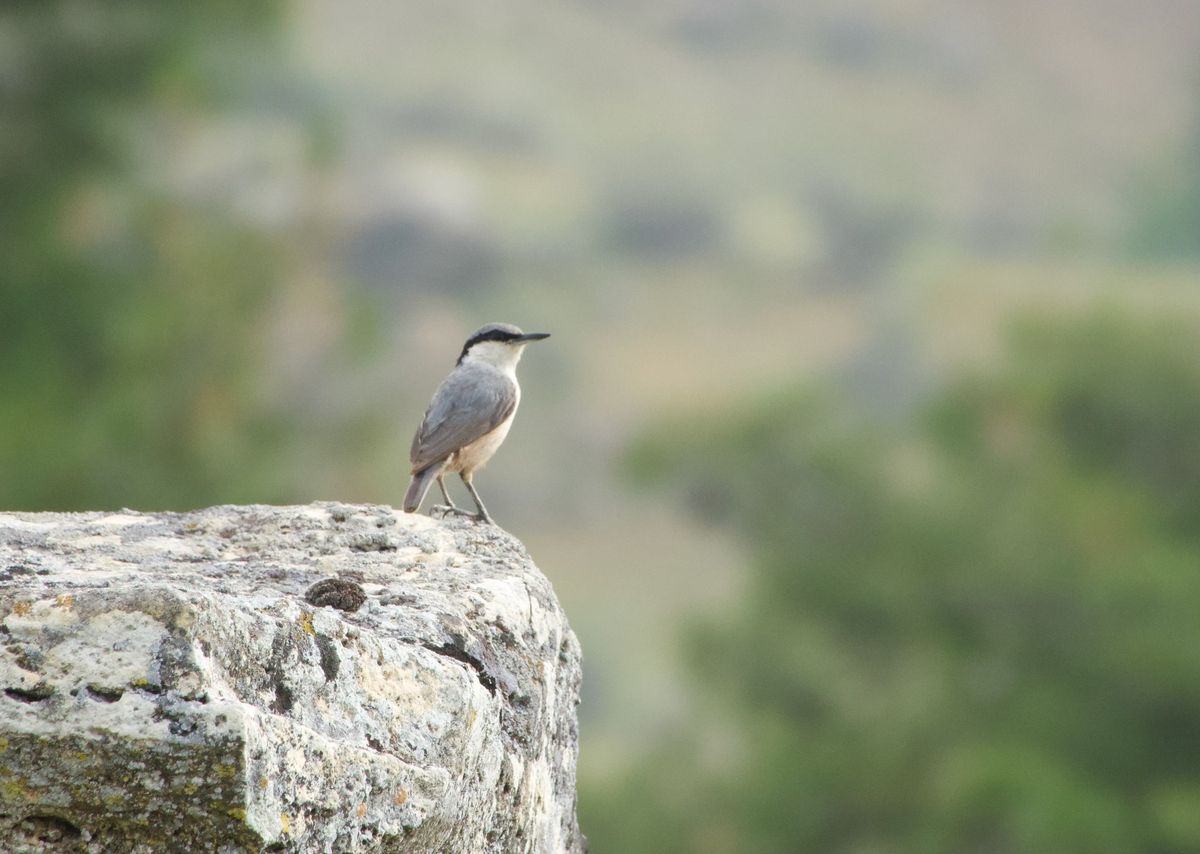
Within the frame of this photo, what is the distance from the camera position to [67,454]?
453 inches

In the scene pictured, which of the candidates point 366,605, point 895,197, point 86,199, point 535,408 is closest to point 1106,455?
point 86,199

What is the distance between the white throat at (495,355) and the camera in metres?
6.93

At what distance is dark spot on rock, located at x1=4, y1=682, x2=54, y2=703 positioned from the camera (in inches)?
102

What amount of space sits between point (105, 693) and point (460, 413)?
3.69 meters

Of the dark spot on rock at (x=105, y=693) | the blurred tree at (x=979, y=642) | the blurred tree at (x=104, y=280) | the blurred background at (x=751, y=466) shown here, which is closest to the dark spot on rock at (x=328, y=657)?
the dark spot on rock at (x=105, y=693)

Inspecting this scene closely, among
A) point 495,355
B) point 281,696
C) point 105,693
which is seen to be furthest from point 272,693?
point 495,355

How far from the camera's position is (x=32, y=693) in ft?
8.54

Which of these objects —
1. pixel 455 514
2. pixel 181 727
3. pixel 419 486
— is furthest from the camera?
pixel 419 486

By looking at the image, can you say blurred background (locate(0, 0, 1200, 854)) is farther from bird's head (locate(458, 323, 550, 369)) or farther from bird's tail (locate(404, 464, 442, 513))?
bird's tail (locate(404, 464, 442, 513))

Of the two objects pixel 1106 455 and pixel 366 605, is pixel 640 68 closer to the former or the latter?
pixel 1106 455

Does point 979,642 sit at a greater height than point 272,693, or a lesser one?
lesser

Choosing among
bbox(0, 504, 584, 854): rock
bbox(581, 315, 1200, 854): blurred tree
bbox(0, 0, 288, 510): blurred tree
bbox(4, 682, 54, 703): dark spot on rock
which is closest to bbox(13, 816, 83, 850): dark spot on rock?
bbox(0, 504, 584, 854): rock

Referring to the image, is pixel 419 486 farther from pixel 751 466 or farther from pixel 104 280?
pixel 751 466

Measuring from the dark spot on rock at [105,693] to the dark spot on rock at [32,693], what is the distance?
0.19 feet
